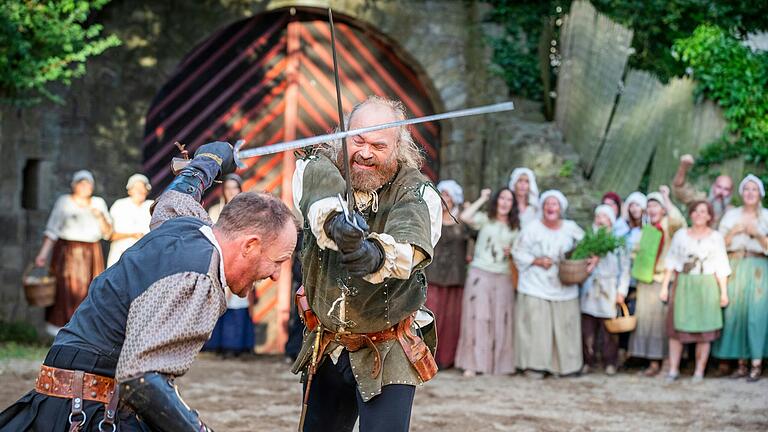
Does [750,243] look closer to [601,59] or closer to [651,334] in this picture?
[651,334]

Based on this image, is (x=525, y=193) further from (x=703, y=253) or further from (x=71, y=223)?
(x=71, y=223)

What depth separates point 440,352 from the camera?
9.46m

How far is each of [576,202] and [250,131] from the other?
345cm

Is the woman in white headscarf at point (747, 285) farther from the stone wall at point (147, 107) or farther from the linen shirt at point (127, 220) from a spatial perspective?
the linen shirt at point (127, 220)

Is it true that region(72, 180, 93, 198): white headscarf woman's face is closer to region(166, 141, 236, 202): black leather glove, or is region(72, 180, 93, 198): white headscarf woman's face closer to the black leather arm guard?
region(166, 141, 236, 202): black leather glove

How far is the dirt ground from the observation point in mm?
6656

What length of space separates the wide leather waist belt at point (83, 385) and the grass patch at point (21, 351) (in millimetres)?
6356

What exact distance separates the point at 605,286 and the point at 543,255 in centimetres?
61

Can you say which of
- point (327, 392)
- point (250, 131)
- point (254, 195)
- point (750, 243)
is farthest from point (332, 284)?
point (250, 131)

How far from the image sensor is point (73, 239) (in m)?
9.41

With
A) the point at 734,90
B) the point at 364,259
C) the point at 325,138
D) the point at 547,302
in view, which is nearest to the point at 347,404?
the point at 364,259

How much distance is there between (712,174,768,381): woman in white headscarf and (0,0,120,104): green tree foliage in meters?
5.45

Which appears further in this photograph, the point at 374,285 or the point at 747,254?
the point at 747,254

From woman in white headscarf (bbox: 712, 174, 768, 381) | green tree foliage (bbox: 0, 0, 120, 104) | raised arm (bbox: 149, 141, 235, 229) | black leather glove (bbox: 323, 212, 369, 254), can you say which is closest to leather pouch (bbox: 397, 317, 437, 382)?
black leather glove (bbox: 323, 212, 369, 254)
